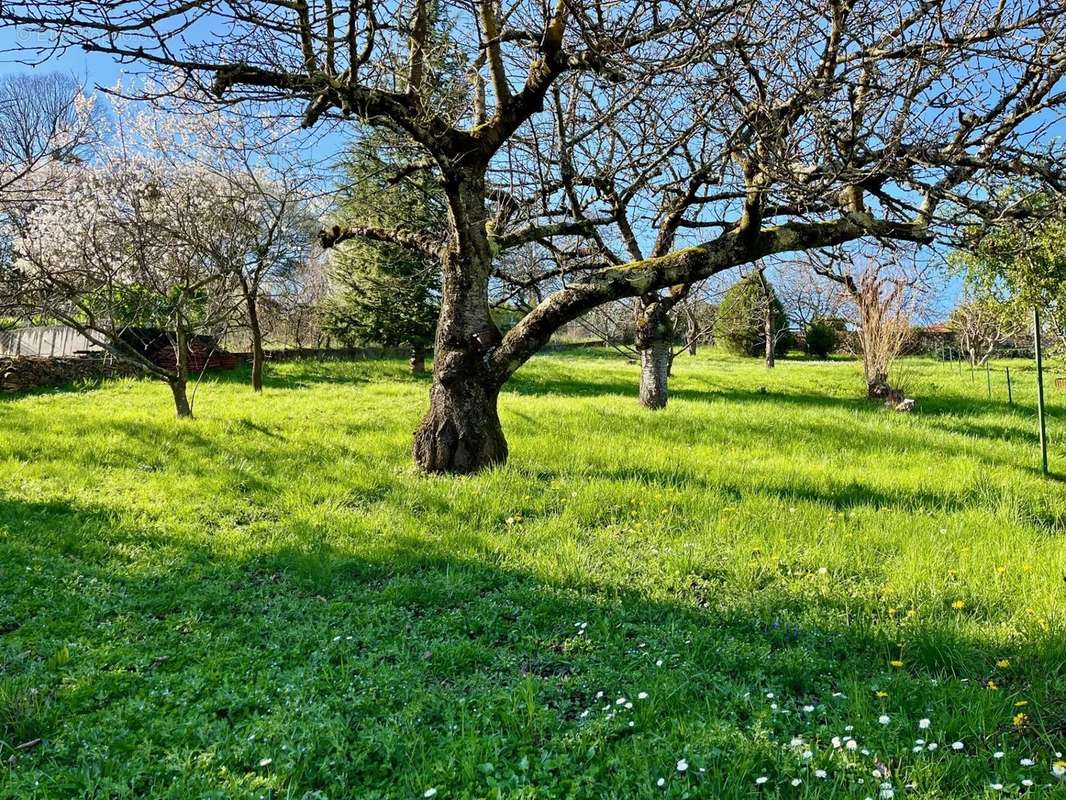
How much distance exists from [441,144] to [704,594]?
4.08 metres

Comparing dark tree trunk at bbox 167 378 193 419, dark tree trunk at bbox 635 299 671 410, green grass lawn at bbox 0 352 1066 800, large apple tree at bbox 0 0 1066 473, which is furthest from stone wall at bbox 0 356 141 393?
dark tree trunk at bbox 635 299 671 410

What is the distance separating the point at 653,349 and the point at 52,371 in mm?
12523

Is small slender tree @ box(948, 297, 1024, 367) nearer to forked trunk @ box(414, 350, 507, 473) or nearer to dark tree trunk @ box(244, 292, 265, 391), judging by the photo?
forked trunk @ box(414, 350, 507, 473)

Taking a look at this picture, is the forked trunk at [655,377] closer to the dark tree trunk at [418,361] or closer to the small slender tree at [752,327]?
the dark tree trunk at [418,361]

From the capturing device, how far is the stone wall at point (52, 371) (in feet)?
37.0

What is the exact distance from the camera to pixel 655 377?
10039 millimetres

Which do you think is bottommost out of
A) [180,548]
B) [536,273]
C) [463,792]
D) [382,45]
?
[463,792]

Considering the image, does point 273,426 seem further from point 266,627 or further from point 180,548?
point 266,627

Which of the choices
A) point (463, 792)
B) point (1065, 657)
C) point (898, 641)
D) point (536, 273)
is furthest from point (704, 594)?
point (536, 273)

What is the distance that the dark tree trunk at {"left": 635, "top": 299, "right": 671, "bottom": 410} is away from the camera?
31.3ft

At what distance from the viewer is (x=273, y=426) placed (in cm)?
787

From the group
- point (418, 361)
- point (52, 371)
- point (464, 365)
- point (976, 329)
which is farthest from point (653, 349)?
point (976, 329)

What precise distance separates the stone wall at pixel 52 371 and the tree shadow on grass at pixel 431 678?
33.9 feet

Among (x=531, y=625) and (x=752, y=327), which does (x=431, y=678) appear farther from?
(x=752, y=327)
